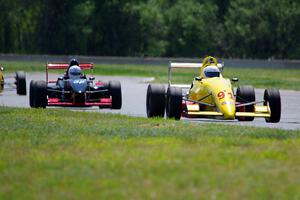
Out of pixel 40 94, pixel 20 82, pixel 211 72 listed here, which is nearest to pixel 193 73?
pixel 20 82

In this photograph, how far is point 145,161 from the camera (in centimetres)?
1190

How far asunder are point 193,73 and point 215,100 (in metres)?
29.5

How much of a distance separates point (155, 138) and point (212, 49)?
2424 inches

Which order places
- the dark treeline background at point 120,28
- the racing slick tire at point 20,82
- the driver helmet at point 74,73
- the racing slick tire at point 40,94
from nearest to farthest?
the racing slick tire at point 40,94 → the driver helmet at point 74,73 → the racing slick tire at point 20,82 → the dark treeline background at point 120,28

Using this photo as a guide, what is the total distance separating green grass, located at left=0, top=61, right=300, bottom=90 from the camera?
1625 inches

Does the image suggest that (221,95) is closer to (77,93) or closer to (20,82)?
(77,93)

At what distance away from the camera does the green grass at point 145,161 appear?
981cm

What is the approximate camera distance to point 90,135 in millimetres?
15305

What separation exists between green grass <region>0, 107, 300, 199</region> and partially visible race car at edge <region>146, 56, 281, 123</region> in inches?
74.0

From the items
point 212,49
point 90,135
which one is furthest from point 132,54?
point 90,135

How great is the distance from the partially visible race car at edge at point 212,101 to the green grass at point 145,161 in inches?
74.0

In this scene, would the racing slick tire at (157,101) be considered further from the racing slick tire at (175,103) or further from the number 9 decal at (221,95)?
the number 9 decal at (221,95)

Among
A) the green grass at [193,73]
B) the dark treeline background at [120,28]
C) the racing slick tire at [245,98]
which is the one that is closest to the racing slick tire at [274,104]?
the racing slick tire at [245,98]

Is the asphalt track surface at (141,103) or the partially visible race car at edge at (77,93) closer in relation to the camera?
the asphalt track surface at (141,103)
